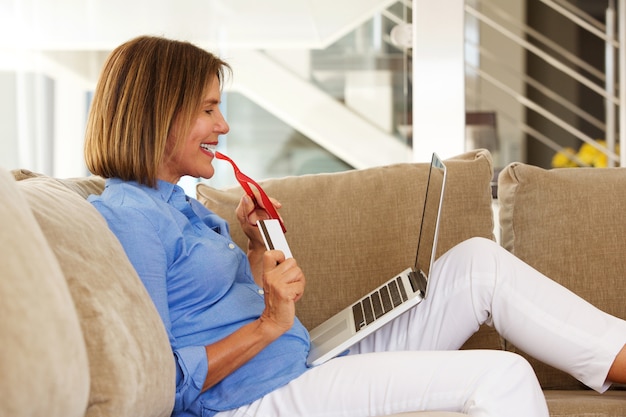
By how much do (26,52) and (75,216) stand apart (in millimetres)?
2027

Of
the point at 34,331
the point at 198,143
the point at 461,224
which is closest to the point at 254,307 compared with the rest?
the point at 198,143

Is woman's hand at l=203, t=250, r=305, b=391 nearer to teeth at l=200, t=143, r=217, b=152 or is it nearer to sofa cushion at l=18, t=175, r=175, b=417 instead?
sofa cushion at l=18, t=175, r=175, b=417

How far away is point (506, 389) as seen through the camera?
1.32 m

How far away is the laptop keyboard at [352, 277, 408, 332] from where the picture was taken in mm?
1504

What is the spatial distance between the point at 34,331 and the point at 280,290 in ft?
1.95

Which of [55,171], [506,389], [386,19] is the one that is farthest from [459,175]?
[55,171]

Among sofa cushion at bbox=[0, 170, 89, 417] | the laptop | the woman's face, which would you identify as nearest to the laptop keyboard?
the laptop

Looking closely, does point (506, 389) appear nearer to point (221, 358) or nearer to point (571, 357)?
point (571, 357)

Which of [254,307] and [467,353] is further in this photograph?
[254,307]

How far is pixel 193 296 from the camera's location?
1.47m

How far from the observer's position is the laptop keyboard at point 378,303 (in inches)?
59.2

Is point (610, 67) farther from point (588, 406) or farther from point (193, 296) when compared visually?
point (193, 296)

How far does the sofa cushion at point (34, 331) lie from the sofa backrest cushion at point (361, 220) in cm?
98

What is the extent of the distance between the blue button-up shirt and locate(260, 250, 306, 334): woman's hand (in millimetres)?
80
